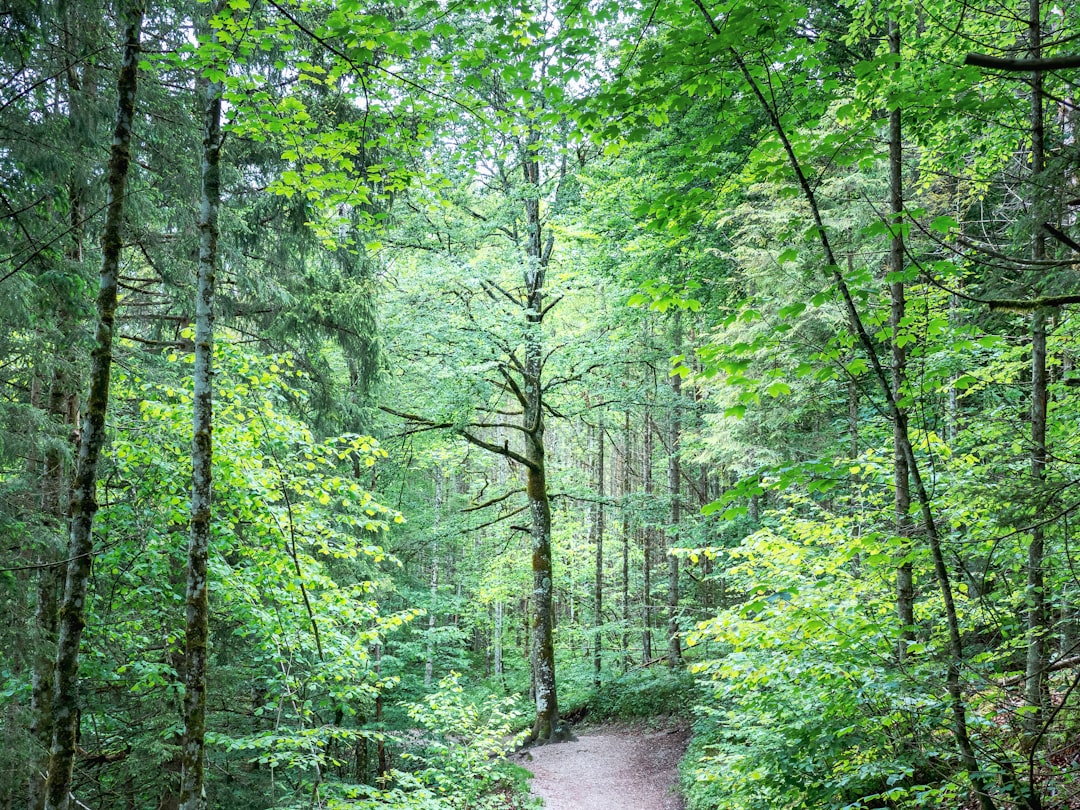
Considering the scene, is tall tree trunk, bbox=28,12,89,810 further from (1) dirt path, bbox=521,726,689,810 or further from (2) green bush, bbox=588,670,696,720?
(2) green bush, bbox=588,670,696,720

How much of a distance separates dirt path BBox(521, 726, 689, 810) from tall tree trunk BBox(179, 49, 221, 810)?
21.4 ft

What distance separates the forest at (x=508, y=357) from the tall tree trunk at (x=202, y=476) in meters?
0.03

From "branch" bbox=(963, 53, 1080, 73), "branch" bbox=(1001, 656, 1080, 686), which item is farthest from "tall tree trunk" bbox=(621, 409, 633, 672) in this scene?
"branch" bbox=(963, 53, 1080, 73)

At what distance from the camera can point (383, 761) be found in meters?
11.0

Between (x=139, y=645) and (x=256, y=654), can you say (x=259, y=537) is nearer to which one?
(x=139, y=645)

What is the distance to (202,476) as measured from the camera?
15.0 ft

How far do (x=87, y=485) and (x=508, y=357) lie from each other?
331 inches

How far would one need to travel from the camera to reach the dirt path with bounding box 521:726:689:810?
9.44m

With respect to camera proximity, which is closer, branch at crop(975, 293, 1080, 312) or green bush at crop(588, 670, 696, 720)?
branch at crop(975, 293, 1080, 312)

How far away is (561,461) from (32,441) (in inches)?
1058

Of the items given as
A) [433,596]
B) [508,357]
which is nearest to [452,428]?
[508,357]

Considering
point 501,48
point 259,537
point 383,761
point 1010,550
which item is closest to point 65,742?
point 259,537

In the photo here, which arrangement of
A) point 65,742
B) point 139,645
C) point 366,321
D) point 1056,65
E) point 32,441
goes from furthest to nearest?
point 366,321
point 139,645
point 32,441
point 65,742
point 1056,65

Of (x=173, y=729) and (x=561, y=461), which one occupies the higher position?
(x=561, y=461)
